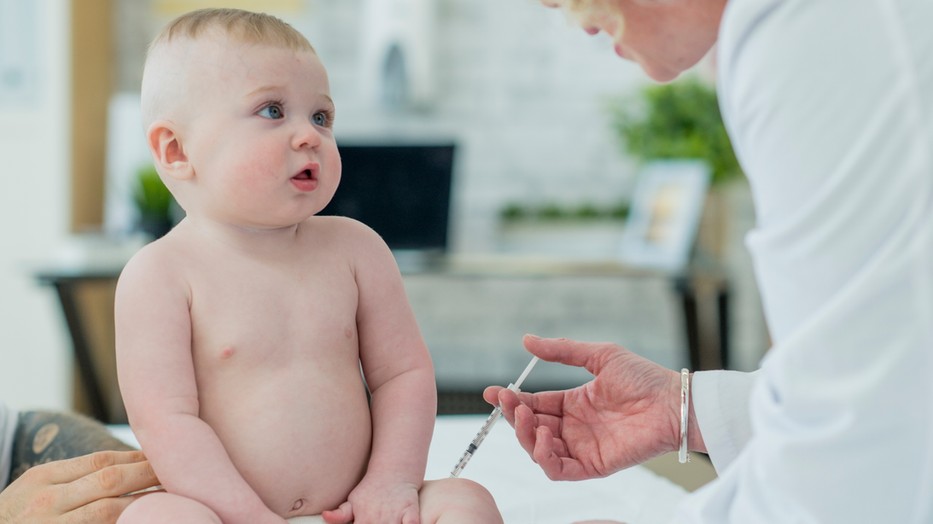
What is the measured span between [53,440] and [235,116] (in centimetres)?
64

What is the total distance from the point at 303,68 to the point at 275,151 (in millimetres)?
93

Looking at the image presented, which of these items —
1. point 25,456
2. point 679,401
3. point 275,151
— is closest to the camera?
point 275,151

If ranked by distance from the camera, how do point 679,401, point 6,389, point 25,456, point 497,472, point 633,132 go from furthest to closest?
point 633,132 → point 6,389 → point 497,472 → point 25,456 → point 679,401

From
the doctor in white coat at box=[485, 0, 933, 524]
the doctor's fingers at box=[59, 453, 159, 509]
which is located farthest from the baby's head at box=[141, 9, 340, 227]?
the doctor in white coat at box=[485, 0, 933, 524]

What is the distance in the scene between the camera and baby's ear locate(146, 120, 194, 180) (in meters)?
0.98

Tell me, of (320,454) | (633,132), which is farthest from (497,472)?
(633,132)

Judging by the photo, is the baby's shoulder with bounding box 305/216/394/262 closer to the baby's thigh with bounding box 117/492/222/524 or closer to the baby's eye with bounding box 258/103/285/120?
the baby's eye with bounding box 258/103/285/120

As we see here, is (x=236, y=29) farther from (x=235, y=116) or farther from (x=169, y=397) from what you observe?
(x=169, y=397)

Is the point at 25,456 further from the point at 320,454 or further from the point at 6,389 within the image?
the point at 6,389

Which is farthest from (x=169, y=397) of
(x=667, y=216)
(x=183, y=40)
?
(x=667, y=216)

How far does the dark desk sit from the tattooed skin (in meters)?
1.78

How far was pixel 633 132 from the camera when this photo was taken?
3867 millimetres

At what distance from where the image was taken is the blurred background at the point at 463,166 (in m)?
3.64

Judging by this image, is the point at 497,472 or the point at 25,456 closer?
the point at 25,456
